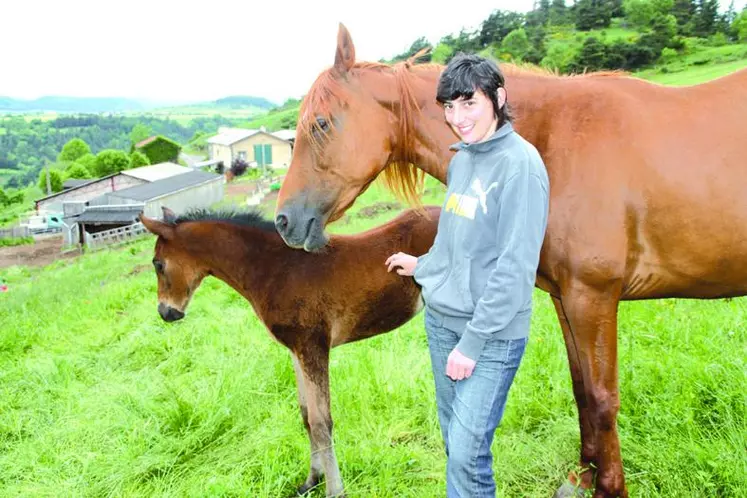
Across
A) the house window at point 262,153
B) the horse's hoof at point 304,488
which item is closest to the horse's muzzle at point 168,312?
the horse's hoof at point 304,488

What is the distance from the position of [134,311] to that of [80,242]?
3525 centimetres

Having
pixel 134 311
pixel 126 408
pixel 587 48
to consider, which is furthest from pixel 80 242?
pixel 587 48

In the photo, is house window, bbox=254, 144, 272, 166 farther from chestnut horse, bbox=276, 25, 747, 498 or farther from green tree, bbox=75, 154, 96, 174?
chestnut horse, bbox=276, 25, 747, 498

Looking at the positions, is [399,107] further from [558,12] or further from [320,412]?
[558,12]

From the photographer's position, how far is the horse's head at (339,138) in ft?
7.97

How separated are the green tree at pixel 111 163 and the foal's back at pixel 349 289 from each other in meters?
75.0

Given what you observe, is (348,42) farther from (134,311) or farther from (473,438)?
(134,311)

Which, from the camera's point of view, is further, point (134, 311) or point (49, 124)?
point (49, 124)

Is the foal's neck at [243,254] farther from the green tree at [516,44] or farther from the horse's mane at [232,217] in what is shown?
the green tree at [516,44]

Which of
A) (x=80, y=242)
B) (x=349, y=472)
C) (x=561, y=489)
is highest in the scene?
(x=561, y=489)

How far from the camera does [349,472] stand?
3.33 m

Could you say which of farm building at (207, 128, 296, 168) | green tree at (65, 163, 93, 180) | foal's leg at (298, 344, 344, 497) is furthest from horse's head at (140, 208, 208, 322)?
green tree at (65, 163, 93, 180)

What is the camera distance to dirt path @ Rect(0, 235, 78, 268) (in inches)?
1322

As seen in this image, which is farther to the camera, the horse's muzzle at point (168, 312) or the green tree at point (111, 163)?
the green tree at point (111, 163)
